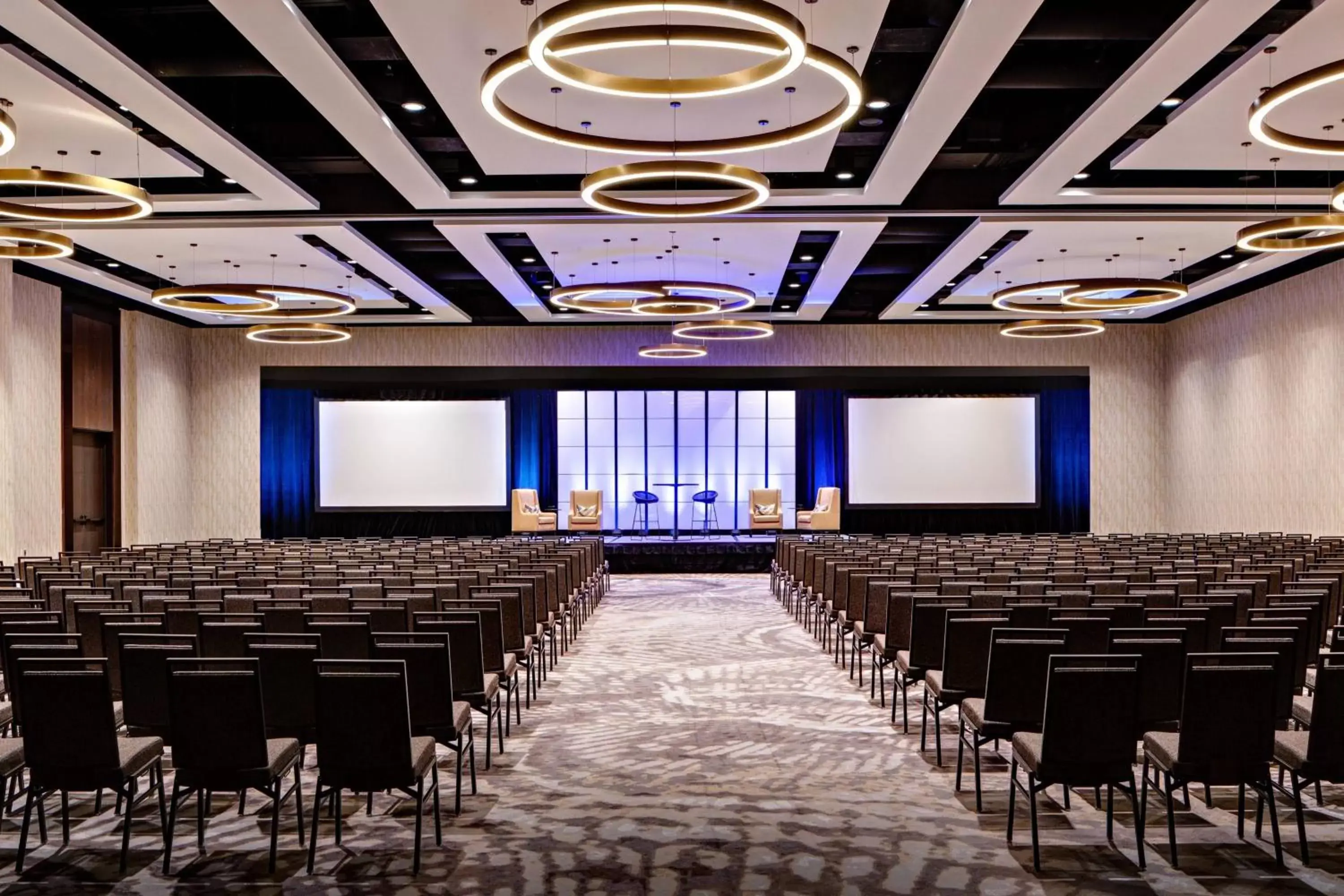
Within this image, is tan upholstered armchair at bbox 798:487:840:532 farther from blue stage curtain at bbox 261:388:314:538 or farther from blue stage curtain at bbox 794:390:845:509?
blue stage curtain at bbox 261:388:314:538

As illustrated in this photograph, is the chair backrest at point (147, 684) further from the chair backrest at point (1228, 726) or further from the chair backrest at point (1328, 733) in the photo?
the chair backrest at point (1328, 733)

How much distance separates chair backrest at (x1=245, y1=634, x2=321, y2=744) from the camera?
5.21m

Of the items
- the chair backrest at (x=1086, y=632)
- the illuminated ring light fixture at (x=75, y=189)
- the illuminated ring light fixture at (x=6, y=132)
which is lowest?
the chair backrest at (x=1086, y=632)

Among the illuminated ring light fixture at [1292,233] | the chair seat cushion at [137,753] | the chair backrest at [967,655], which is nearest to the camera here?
the chair seat cushion at [137,753]

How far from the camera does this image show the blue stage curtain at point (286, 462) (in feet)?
73.6

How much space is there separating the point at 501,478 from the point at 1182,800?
18.5 metres

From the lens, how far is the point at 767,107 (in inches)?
409

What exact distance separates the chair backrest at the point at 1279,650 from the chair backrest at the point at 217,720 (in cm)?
440

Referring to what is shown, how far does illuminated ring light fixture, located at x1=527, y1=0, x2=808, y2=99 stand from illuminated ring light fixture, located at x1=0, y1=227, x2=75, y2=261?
6.60 metres

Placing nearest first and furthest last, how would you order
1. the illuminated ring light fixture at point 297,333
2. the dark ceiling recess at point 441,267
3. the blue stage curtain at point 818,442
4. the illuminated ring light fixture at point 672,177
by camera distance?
the illuminated ring light fixture at point 672,177
the dark ceiling recess at point 441,267
the illuminated ring light fixture at point 297,333
the blue stage curtain at point 818,442

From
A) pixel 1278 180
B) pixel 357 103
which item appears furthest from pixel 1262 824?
pixel 1278 180

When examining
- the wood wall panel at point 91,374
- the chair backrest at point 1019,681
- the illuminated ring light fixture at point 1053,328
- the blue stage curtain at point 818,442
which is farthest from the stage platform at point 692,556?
the chair backrest at point 1019,681

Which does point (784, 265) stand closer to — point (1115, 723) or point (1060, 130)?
point (1060, 130)

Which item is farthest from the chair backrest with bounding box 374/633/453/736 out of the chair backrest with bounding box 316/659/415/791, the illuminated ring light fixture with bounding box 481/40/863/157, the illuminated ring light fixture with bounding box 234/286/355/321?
the illuminated ring light fixture with bounding box 234/286/355/321
